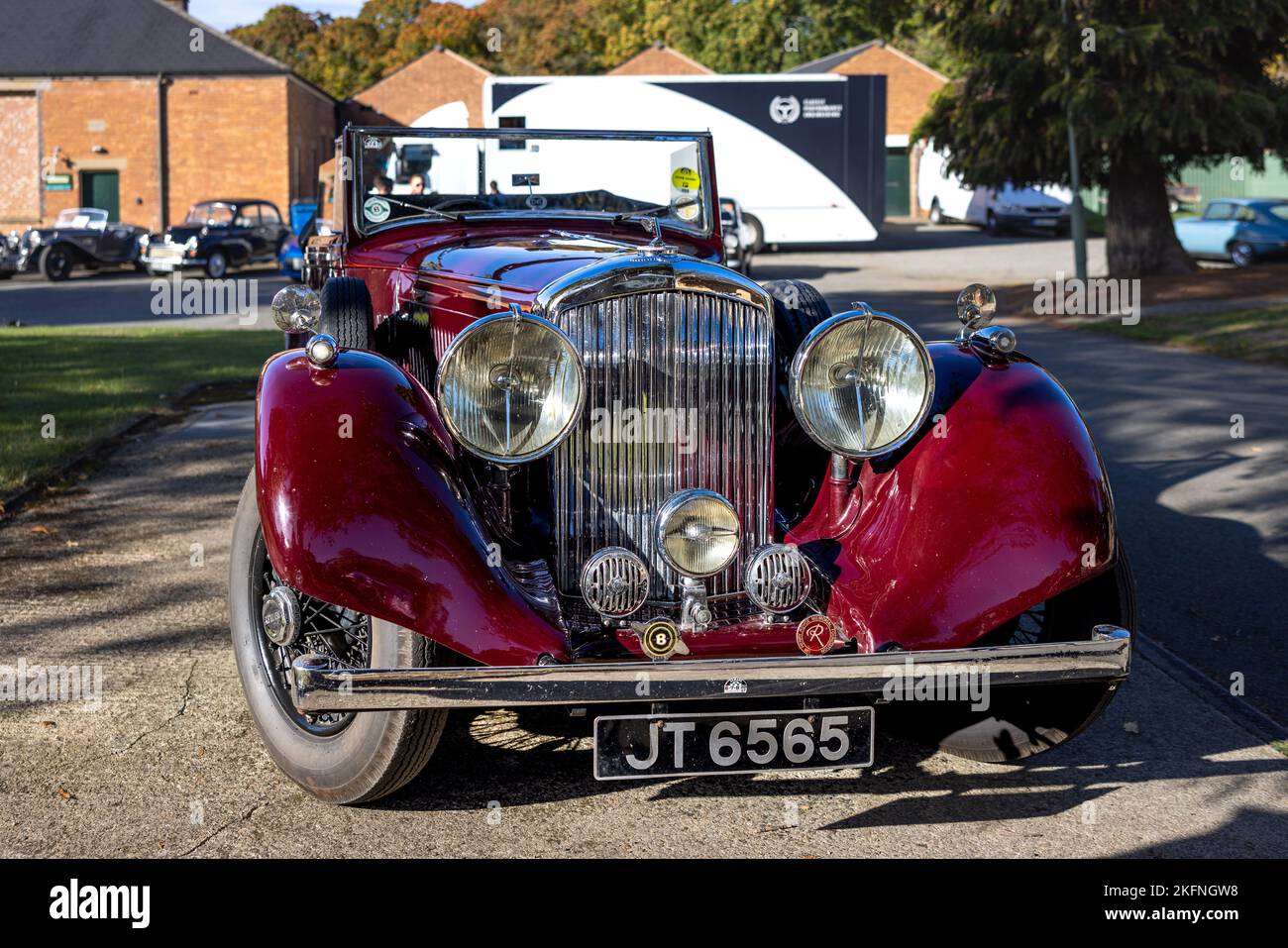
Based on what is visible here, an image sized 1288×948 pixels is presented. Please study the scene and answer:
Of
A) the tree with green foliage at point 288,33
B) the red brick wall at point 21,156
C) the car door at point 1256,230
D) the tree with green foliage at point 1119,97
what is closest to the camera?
the tree with green foliage at point 1119,97

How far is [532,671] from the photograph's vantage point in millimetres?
3168

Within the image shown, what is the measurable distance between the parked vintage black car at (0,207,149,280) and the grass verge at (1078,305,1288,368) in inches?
756

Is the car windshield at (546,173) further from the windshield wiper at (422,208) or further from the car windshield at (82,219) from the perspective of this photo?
the car windshield at (82,219)

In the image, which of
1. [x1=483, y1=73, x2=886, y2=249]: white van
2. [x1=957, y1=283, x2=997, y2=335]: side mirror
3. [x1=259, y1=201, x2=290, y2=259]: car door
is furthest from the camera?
[x1=483, y1=73, x2=886, y2=249]: white van

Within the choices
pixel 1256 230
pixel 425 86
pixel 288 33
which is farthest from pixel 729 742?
pixel 288 33

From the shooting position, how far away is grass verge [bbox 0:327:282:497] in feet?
27.4

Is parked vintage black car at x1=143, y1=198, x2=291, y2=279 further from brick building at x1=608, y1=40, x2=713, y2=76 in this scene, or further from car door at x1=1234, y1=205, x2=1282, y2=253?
brick building at x1=608, y1=40, x2=713, y2=76

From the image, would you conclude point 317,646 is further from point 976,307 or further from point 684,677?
point 976,307

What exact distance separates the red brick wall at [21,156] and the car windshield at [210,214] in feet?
43.4

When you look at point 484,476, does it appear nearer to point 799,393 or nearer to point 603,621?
point 603,621

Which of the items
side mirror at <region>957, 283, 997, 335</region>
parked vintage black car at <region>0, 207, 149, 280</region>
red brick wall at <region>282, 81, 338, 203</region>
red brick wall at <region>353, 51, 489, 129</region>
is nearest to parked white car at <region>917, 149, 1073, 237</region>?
red brick wall at <region>353, 51, 489, 129</region>

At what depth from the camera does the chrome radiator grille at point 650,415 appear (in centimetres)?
381

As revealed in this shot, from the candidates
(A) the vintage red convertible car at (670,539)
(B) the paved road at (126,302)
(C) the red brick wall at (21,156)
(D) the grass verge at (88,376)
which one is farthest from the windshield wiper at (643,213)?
(C) the red brick wall at (21,156)
